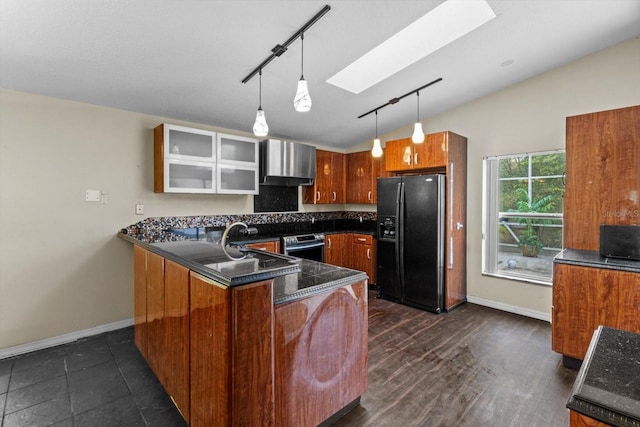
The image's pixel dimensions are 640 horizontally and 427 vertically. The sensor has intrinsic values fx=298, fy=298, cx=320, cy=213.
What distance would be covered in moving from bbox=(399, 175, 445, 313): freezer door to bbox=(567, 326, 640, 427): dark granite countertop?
8.50 feet

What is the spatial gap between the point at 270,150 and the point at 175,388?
2768mm

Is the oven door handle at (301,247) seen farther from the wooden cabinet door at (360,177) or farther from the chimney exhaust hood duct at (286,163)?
the wooden cabinet door at (360,177)

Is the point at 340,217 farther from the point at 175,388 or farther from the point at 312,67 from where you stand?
the point at 175,388

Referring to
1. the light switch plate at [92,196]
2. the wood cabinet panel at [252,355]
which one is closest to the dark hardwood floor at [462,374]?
the wood cabinet panel at [252,355]

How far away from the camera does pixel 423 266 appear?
3678 mm

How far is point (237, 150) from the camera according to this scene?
11.7 ft

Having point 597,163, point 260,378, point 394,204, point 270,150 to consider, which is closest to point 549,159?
point 597,163

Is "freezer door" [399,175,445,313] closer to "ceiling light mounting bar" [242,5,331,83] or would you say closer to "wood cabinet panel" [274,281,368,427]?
"wood cabinet panel" [274,281,368,427]

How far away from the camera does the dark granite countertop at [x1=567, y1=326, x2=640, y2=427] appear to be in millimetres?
645

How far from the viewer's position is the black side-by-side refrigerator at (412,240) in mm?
3568

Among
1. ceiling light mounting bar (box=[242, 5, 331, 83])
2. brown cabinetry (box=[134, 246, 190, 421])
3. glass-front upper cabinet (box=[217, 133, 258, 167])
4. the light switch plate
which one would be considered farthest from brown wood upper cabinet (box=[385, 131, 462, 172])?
the light switch plate

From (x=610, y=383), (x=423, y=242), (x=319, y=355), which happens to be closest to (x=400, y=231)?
(x=423, y=242)

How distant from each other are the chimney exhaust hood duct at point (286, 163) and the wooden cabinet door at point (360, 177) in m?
0.80

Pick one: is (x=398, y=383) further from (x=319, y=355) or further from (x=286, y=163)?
(x=286, y=163)
